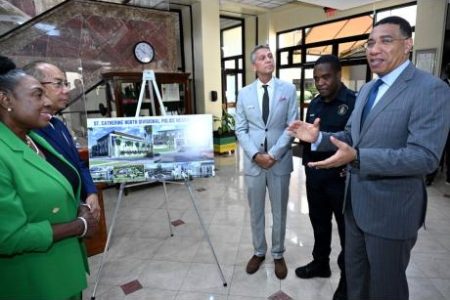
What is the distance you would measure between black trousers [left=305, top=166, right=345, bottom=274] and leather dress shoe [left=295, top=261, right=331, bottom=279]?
4 centimetres

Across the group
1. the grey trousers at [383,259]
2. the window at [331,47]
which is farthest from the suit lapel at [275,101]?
the window at [331,47]

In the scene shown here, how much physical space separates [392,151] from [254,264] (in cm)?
159

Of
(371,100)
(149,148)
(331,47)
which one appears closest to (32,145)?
(149,148)

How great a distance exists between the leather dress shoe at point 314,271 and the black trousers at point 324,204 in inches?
1.7

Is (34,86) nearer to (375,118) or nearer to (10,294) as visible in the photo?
(10,294)

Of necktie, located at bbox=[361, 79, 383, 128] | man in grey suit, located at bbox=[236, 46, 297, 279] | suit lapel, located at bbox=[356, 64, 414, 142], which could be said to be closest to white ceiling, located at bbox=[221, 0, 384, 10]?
man in grey suit, located at bbox=[236, 46, 297, 279]

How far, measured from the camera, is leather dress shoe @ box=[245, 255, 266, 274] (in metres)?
2.36

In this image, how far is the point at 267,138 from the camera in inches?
87.4

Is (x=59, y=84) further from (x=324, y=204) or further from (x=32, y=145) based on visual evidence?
(x=324, y=204)

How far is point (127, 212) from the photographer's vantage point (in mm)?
3756

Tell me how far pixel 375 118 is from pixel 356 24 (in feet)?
20.0

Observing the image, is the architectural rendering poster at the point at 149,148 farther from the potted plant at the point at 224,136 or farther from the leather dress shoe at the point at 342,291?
the potted plant at the point at 224,136

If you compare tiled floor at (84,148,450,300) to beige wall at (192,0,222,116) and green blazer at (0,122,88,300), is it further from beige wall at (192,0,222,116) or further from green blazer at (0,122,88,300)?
beige wall at (192,0,222,116)

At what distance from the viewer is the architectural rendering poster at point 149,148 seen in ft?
6.85
